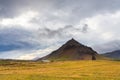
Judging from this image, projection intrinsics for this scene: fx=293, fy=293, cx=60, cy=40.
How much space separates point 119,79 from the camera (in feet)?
237

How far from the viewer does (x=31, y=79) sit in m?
71.6

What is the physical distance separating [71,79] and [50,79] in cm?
525

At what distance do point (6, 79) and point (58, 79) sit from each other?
12.7 meters

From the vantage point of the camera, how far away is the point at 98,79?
72.7 m

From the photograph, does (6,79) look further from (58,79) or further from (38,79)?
(58,79)

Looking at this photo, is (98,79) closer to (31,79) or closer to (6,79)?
(31,79)

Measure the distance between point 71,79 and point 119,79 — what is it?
11.9 metres

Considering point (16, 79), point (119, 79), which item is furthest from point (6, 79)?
point (119, 79)

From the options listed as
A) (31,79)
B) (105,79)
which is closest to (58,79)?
(31,79)

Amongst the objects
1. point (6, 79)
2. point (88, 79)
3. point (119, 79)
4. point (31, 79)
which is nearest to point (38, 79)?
point (31, 79)

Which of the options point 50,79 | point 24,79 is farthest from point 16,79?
point 50,79

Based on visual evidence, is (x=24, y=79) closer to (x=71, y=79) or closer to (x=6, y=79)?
(x=6, y=79)

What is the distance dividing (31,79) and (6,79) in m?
6.06

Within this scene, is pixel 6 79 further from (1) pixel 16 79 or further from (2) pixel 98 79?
(2) pixel 98 79
